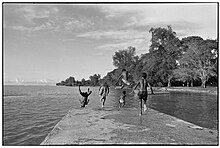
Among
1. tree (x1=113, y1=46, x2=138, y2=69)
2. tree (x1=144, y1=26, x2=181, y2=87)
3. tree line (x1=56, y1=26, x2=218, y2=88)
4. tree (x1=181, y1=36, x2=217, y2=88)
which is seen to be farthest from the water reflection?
tree (x1=113, y1=46, x2=138, y2=69)

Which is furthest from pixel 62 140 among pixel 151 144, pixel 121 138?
pixel 151 144

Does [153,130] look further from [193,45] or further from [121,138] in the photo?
[193,45]

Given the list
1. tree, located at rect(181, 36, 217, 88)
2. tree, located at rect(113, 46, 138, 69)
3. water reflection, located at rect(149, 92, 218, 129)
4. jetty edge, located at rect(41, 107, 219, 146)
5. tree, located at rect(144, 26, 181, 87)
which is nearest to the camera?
jetty edge, located at rect(41, 107, 219, 146)

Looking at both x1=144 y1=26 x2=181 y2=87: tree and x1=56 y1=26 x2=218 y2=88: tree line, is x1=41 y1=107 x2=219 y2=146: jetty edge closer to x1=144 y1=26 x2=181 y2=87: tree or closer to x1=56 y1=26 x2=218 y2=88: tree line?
x1=56 y1=26 x2=218 y2=88: tree line

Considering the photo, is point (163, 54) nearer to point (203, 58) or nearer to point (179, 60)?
point (179, 60)

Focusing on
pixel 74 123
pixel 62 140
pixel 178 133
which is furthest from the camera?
pixel 74 123

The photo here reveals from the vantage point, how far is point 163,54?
72.3 metres

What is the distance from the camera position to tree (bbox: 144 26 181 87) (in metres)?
69.8

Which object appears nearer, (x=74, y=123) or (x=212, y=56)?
(x=74, y=123)

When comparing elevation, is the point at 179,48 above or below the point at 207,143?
above

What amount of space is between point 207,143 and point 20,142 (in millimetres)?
9620

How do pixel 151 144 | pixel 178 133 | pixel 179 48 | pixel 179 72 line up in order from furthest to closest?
pixel 179 48 → pixel 179 72 → pixel 178 133 → pixel 151 144

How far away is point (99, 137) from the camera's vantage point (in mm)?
6051

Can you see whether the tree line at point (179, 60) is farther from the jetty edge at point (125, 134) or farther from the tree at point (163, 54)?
the jetty edge at point (125, 134)
